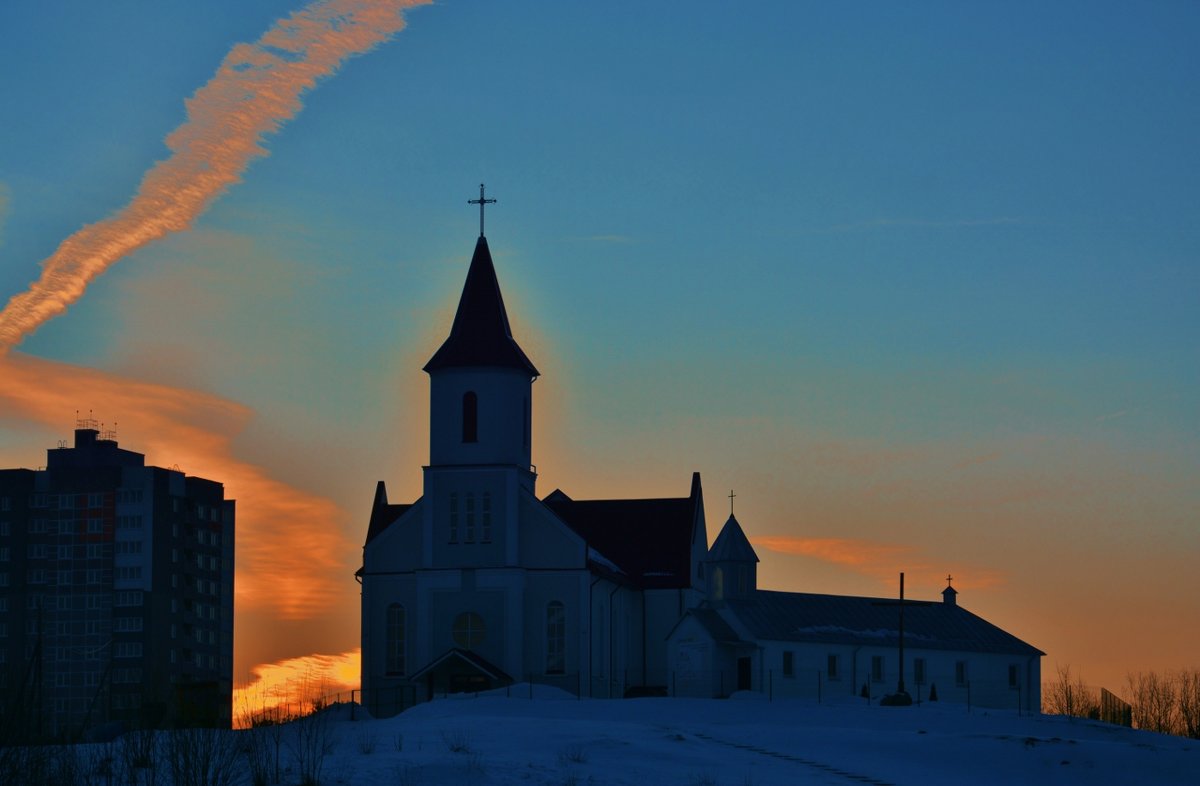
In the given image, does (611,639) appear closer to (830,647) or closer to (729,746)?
(830,647)

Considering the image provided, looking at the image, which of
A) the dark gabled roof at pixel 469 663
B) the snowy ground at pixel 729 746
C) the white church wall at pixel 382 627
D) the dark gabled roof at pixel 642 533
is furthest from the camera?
the dark gabled roof at pixel 642 533

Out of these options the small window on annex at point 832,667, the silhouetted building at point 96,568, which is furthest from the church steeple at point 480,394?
the silhouetted building at point 96,568

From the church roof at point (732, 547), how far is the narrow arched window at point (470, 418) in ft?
65.1

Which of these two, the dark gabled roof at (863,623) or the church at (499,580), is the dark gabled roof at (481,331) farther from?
the dark gabled roof at (863,623)

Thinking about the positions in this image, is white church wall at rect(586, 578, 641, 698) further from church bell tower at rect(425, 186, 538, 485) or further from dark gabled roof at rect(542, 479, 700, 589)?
church bell tower at rect(425, 186, 538, 485)

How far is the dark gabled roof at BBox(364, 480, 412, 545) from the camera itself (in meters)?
82.1

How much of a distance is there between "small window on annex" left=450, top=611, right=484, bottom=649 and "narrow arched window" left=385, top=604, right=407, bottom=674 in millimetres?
2564

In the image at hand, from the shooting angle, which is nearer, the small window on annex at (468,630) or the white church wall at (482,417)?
the small window on annex at (468,630)

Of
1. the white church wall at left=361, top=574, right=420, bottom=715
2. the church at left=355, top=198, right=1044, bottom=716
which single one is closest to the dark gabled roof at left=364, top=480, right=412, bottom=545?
the church at left=355, top=198, right=1044, bottom=716

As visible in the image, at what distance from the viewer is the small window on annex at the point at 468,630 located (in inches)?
2781

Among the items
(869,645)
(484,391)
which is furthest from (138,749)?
(869,645)

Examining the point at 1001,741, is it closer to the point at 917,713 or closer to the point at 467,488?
the point at 917,713

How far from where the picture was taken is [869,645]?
306 ft

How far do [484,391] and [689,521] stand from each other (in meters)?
15.2
